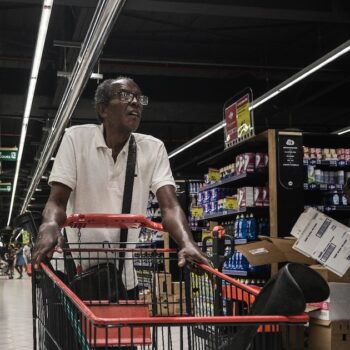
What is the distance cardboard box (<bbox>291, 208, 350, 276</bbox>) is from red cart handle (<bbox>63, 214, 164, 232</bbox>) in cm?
283

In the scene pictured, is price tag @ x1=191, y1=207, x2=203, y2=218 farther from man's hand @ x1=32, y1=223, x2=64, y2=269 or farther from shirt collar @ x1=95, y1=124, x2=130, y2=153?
man's hand @ x1=32, y1=223, x2=64, y2=269

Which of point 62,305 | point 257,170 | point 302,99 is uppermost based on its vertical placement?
point 302,99

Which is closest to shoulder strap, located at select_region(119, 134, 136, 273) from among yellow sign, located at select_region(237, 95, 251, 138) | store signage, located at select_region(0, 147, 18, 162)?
yellow sign, located at select_region(237, 95, 251, 138)

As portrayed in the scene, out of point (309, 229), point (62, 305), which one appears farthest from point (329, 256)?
point (62, 305)

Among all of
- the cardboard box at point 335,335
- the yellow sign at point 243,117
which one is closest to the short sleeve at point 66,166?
the cardboard box at point 335,335

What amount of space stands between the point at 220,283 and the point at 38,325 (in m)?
0.81

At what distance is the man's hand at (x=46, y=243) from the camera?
Result: 6.53 ft

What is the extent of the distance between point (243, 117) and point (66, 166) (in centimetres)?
516

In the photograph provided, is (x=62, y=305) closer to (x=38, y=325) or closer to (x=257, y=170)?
(x=38, y=325)

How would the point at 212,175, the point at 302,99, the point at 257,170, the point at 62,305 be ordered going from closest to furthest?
the point at 62,305, the point at 257,170, the point at 212,175, the point at 302,99

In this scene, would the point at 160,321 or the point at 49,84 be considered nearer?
the point at 160,321

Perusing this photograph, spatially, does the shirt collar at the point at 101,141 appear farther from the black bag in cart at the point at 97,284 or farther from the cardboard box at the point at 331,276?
the cardboard box at the point at 331,276

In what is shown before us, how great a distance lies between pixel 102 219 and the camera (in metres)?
2.26

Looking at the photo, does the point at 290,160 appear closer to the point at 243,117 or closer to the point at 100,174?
the point at 243,117
